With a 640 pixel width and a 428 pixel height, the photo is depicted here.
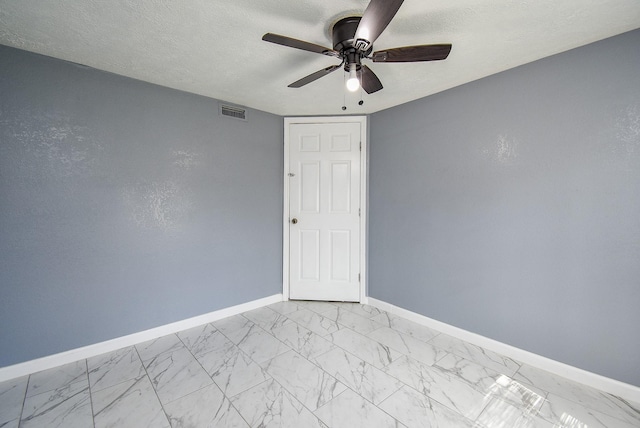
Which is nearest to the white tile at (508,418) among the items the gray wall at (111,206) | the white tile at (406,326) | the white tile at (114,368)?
the white tile at (406,326)

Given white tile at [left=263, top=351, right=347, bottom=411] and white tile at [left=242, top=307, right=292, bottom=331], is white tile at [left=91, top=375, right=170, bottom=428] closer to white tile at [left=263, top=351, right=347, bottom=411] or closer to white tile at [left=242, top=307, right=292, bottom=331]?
white tile at [left=263, top=351, right=347, bottom=411]

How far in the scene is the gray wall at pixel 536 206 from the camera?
1.82 metres

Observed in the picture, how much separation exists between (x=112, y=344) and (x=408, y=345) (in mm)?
2622

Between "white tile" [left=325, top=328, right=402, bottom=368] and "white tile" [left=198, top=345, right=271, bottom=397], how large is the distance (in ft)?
2.49

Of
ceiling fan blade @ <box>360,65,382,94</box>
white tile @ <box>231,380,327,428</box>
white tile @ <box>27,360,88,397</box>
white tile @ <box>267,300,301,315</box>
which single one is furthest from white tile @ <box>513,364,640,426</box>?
white tile @ <box>27,360,88,397</box>

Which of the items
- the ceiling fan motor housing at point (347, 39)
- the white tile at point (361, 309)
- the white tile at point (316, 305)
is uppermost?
the ceiling fan motor housing at point (347, 39)

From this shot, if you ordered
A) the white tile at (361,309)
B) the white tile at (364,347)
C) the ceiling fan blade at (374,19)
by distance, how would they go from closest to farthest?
the ceiling fan blade at (374,19)
the white tile at (364,347)
the white tile at (361,309)

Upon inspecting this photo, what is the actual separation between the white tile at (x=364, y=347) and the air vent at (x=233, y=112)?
2.57 metres

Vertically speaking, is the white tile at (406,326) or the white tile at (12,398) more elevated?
the white tile at (406,326)

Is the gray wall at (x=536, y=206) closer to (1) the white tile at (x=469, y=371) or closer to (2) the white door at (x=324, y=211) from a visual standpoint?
(1) the white tile at (x=469, y=371)

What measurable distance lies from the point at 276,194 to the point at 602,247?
3.04 metres

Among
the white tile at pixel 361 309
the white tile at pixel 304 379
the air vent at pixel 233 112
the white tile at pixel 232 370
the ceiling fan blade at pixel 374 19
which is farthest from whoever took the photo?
the white tile at pixel 361 309

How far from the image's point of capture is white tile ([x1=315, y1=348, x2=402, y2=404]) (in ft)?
6.06

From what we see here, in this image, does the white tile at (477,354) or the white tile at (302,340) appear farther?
the white tile at (302,340)
